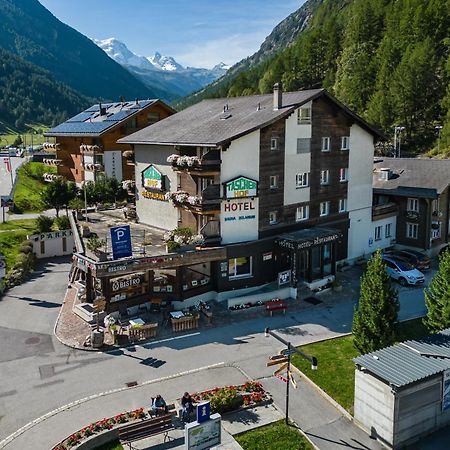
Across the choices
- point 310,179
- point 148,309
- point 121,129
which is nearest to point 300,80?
point 121,129

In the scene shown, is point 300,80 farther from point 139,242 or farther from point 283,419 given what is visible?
point 283,419

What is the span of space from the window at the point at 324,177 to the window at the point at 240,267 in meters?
8.93

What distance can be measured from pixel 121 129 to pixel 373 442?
49.1m

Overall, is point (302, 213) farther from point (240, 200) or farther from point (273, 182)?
point (240, 200)

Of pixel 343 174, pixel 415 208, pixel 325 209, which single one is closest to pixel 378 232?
pixel 415 208

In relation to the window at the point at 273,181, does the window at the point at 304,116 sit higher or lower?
higher

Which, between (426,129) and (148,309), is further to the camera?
(426,129)

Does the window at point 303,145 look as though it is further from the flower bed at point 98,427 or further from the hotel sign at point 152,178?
the flower bed at point 98,427

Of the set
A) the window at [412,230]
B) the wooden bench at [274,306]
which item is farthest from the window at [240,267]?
the window at [412,230]

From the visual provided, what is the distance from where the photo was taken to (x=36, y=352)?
25266mm

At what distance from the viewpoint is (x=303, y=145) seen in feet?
117

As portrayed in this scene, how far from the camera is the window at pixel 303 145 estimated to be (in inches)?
1398

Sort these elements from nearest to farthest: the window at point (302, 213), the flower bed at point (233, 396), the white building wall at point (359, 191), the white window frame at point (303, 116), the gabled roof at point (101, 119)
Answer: the flower bed at point (233, 396), the white window frame at point (303, 116), the window at point (302, 213), the white building wall at point (359, 191), the gabled roof at point (101, 119)

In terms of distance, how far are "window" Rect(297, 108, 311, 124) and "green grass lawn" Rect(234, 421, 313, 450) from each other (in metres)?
22.1
